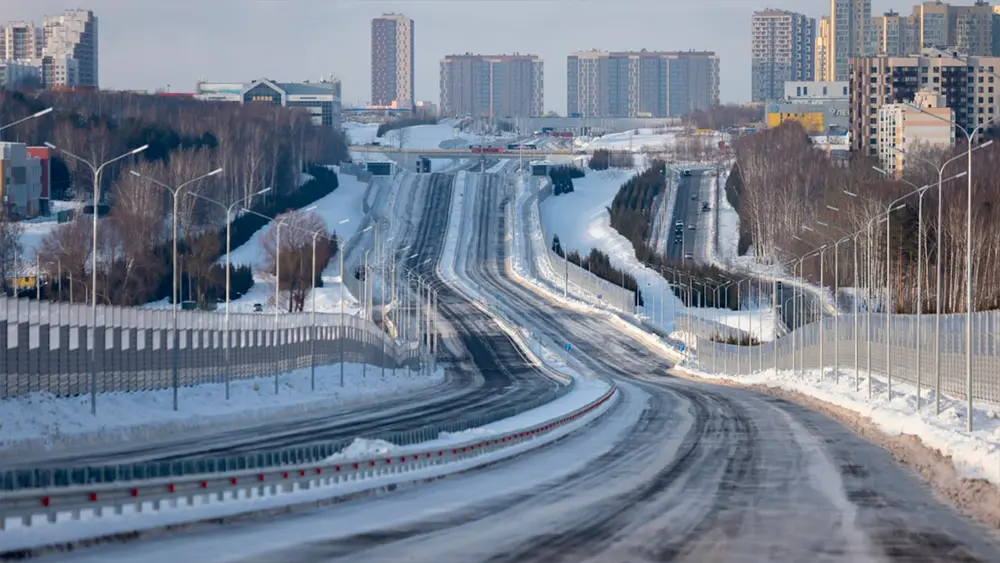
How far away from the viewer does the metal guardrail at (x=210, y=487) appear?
1819 centimetres

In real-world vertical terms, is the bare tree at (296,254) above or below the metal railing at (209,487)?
above

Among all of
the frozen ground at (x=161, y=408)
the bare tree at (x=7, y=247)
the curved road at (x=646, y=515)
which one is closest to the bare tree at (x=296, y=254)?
the bare tree at (x=7, y=247)

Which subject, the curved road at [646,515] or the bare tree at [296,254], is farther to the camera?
the bare tree at [296,254]

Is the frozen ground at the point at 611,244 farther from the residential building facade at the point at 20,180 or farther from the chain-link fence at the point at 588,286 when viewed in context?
the residential building facade at the point at 20,180

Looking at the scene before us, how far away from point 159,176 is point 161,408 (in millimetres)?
81345

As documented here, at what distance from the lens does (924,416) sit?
38156 mm

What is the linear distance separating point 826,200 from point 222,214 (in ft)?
172

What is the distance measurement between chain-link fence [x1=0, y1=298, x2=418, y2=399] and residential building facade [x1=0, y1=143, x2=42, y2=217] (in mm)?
53485

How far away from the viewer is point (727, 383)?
275 ft

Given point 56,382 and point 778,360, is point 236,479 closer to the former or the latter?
point 56,382

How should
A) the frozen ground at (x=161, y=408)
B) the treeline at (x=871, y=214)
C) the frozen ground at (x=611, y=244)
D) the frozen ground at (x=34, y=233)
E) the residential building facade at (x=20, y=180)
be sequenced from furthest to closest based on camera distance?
1. the frozen ground at (x=611, y=244)
2. the residential building facade at (x=20, y=180)
3. the frozen ground at (x=34, y=233)
4. the treeline at (x=871, y=214)
5. the frozen ground at (x=161, y=408)

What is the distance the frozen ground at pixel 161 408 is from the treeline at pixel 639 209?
92.2 m

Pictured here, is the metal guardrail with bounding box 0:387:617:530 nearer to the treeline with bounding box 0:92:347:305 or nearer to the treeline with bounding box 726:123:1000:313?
the treeline with bounding box 726:123:1000:313

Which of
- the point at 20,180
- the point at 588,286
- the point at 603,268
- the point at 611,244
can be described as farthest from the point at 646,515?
the point at 611,244
